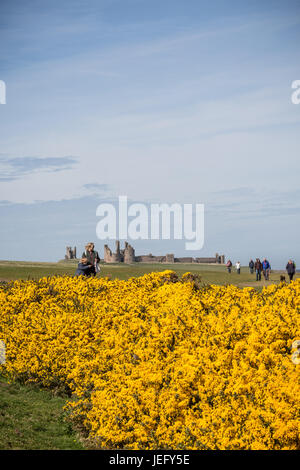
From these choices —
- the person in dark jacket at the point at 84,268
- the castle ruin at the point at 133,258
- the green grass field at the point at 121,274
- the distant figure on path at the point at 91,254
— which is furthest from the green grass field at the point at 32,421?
the castle ruin at the point at 133,258

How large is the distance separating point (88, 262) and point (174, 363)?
9464mm

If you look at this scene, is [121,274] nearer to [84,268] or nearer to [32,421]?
[84,268]

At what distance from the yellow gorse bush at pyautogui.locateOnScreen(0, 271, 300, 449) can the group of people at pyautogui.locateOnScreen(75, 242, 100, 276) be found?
413 cm

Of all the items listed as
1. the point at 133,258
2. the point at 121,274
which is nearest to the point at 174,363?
the point at 121,274

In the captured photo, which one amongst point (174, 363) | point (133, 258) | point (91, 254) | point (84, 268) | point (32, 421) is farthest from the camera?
point (133, 258)

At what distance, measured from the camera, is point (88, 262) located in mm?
17312

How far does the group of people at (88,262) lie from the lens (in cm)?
1678

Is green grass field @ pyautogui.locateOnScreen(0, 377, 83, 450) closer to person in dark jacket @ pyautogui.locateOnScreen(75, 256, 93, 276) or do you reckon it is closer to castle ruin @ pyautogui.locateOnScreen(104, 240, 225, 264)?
person in dark jacket @ pyautogui.locateOnScreen(75, 256, 93, 276)

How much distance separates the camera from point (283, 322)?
8.34 metres

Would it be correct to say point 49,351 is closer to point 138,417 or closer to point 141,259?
point 138,417

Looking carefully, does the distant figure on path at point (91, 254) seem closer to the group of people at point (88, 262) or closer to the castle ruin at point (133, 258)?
the group of people at point (88, 262)

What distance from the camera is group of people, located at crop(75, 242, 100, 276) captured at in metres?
16.8

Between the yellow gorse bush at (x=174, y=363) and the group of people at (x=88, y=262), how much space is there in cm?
413
